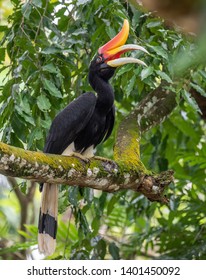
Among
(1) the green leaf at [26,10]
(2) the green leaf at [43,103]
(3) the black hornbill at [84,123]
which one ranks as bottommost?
(3) the black hornbill at [84,123]

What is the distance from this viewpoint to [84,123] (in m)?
2.88

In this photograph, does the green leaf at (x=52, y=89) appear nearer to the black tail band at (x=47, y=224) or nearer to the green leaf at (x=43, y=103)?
the green leaf at (x=43, y=103)

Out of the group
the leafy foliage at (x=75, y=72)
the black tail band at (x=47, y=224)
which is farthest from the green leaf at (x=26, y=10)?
the black tail band at (x=47, y=224)

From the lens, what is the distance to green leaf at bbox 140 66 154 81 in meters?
2.44

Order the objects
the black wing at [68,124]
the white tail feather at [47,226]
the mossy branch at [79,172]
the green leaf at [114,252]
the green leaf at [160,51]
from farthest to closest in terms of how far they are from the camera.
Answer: the green leaf at [114,252], the white tail feather at [47,226], the black wing at [68,124], the green leaf at [160,51], the mossy branch at [79,172]

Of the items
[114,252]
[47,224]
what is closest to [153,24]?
[47,224]

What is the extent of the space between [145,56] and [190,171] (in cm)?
189

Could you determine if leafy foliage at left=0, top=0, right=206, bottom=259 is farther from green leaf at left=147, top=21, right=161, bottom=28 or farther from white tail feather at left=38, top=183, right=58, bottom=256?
white tail feather at left=38, top=183, right=58, bottom=256

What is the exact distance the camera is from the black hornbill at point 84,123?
2.77 meters

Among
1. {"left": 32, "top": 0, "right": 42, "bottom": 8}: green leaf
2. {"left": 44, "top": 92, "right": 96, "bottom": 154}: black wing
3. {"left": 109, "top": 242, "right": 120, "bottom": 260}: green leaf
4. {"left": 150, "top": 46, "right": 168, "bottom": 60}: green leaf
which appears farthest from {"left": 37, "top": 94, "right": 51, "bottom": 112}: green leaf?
{"left": 109, "top": 242, "right": 120, "bottom": 260}: green leaf

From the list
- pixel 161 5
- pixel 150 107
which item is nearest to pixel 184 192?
pixel 150 107

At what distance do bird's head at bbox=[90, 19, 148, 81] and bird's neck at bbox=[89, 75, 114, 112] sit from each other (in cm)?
4

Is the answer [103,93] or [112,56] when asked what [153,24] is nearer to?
[112,56]

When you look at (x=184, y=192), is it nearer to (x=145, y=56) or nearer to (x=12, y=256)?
(x=12, y=256)
